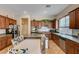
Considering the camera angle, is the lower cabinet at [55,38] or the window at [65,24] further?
the window at [65,24]

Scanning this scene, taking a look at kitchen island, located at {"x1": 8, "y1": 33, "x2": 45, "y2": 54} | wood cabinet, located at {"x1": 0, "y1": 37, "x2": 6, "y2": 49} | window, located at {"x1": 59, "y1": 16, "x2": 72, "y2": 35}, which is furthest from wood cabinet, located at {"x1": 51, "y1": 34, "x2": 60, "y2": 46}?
kitchen island, located at {"x1": 8, "y1": 33, "x2": 45, "y2": 54}

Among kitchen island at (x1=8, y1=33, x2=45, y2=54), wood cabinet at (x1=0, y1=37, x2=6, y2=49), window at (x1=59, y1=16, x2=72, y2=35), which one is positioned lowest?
wood cabinet at (x1=0, y1=37, x2=6, y2=49)

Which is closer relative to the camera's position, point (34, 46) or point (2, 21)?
point (34, 46)

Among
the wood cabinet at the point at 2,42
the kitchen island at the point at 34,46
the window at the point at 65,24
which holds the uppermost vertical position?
the window at the point at 65,24

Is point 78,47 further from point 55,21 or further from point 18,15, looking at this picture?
point 18,15

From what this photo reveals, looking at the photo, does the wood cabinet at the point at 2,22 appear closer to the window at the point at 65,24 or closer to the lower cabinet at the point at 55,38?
the lower cabinet at the point at 55,38

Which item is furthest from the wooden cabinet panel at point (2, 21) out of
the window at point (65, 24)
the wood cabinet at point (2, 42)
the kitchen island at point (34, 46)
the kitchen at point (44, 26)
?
the kitchen island at point (34, 46)

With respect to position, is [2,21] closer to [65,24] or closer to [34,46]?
[65,24]

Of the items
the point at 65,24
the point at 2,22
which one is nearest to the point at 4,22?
the point at 2,22

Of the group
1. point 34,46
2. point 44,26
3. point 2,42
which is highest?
point 44,26

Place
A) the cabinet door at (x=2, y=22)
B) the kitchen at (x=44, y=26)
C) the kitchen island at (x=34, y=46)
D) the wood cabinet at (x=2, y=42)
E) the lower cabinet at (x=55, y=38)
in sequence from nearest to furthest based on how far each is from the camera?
the kitchen island at (x=34, y=46) → the kitchen at (x=44, y=26) → the wood cabinet at (x=2, y=42) → the lower cabinet at (x=55, y=38) → the cabinet door at (x=2, y=22)

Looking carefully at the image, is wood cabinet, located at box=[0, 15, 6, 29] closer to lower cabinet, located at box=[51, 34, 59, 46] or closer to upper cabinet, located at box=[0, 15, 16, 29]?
upper cabinet, located at box=[0, 15, 16, 29]

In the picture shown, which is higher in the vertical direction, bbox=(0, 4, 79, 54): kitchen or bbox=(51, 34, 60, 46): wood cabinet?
bbox=(0, 4, 79, 54): kitchen
